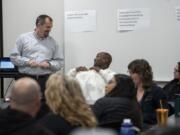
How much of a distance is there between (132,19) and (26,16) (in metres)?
1.74

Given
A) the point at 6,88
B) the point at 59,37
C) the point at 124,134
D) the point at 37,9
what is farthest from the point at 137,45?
the point at 124,134

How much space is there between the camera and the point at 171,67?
5.60 m

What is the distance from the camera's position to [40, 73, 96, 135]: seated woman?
95.4 inches

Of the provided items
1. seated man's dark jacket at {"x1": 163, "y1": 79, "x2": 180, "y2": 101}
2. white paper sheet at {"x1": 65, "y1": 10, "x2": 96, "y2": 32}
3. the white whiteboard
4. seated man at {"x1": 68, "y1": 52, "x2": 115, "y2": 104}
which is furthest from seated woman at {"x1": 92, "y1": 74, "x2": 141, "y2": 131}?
white paper sheet at {"x1": 65, "y1": 10, "x2": 96, "y2": 32}

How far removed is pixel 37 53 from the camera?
534 centimetres

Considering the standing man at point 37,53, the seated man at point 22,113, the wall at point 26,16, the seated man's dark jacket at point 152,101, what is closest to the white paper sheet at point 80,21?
the wall at point 26,16

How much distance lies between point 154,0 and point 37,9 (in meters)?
1.86

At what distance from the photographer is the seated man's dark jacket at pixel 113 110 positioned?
2.96 meters

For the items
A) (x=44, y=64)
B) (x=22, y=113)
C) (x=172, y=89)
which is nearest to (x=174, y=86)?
(x=172, y=89)

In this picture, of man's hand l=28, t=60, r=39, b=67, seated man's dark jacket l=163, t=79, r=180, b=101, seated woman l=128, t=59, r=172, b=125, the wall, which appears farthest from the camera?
the wall

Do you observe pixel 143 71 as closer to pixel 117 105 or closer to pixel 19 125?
pixel 117 105

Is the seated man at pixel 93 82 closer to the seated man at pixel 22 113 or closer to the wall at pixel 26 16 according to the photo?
the wall at pixel 26 16

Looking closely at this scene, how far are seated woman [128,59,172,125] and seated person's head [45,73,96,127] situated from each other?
1495mm

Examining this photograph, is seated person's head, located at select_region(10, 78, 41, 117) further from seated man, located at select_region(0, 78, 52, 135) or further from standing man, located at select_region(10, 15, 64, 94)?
standing man, located at select_region(10, 15, 64, 94)
